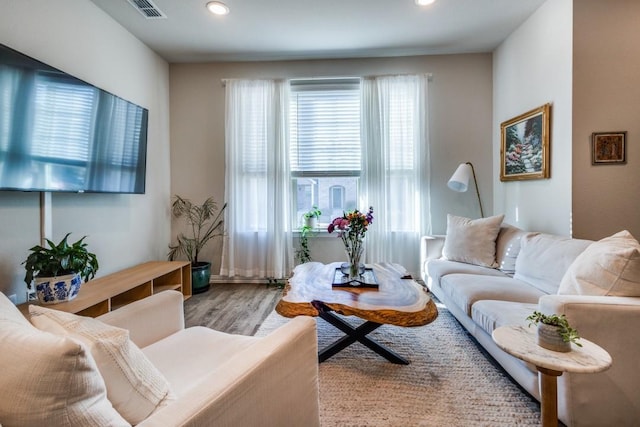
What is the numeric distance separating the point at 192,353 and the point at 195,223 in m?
2.97

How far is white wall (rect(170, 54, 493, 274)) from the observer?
3889 millimetres

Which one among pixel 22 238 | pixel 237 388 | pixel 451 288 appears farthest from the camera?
pixel 451 288

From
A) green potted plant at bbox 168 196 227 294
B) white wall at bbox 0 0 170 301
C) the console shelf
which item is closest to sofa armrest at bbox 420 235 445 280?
green potted plant at bbox 168 196 227 294

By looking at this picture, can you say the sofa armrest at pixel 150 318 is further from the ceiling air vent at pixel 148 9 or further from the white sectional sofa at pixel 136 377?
the ceiling air vent at pixel 148 9

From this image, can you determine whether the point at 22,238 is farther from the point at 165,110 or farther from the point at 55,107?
the point at 165,110

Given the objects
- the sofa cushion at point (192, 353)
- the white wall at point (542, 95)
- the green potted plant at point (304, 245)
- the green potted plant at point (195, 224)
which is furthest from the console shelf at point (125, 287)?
the white wall at point (542, 95)

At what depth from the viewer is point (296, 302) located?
6.11ft

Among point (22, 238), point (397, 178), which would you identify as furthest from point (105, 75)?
point (397, 178)

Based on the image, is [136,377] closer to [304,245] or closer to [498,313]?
[498,313]

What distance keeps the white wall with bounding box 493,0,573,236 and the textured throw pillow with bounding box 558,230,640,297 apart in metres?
1.05

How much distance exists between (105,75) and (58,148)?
115 cm

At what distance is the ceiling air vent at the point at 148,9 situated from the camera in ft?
9.14

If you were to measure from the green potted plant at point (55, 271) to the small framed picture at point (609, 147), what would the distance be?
4.01 meters

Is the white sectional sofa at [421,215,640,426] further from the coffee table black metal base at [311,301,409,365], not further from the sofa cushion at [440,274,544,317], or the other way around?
the coffee table black metal base at [311,301,409,365]
